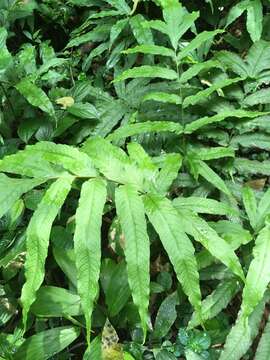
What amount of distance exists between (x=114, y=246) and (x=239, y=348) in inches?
34.3

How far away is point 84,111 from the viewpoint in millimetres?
3143

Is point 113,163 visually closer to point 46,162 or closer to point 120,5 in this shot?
point 46,162

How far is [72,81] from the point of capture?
3.64 metres

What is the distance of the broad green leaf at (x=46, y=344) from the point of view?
250cm

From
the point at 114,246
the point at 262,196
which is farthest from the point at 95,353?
the point at 262,196

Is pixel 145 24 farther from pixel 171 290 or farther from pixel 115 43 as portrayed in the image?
pixel 171 290

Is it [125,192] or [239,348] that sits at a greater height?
[125,192]

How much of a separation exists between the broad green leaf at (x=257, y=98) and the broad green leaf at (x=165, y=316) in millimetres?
1233

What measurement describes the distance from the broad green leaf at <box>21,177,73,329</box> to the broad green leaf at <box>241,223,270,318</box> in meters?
0.87

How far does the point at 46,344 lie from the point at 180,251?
0.96 m

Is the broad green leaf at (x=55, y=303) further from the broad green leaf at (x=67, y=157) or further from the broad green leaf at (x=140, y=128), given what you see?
the broad green leaf at (x=140, y=128)

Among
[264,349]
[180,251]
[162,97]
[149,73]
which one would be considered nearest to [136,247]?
[180,251]

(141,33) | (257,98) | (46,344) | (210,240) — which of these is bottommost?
(46,344)

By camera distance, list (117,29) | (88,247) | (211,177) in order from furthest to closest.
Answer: (117,29), (211,177), (88,247)
